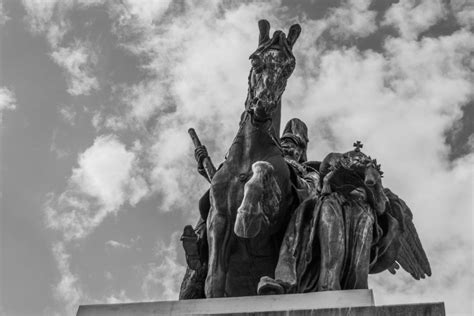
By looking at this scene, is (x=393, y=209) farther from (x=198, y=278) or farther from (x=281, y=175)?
(x=198, y=278)

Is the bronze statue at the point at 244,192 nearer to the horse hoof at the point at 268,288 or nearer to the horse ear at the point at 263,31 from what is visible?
the horse ear at the point at 263,31

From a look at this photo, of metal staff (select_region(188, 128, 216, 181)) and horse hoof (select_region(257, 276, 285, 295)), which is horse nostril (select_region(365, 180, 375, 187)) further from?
metal staff (select_region(188, 128, 216, 181))

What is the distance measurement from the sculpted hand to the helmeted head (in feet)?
4.51

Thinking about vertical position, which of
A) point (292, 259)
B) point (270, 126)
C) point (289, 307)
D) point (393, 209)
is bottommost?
point (289, 307)

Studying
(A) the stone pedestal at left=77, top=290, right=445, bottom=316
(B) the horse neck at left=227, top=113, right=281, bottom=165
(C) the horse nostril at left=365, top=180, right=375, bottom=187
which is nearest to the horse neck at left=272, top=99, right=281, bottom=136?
(B) the horse neck at left=227, top=113, right=281, bottom=165

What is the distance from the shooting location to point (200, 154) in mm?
12602

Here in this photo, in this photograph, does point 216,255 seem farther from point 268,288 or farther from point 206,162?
point 206,162

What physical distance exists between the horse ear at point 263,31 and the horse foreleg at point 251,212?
7.88 feet

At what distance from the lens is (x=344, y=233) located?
30.3 ft

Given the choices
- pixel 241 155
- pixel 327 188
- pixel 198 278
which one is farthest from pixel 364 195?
pixel 198 278

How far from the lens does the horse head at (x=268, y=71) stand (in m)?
9.55

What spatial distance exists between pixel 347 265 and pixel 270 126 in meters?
2.16

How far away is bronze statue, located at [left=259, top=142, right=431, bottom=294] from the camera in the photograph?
8945 millimetres

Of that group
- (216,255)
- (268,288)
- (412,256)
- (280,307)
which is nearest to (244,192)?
(216,255)
